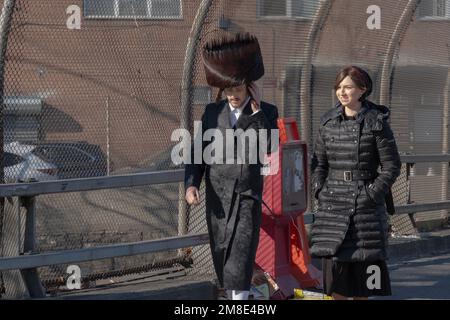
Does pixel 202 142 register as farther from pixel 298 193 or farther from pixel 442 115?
pixel 442 115

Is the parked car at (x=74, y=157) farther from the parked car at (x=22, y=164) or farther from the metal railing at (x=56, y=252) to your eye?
the metal railing at (x=56, y=252)

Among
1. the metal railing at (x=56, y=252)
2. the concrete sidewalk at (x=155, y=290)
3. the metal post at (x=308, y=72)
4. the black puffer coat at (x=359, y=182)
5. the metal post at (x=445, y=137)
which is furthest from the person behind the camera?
the metal post at (x=445, y=137)

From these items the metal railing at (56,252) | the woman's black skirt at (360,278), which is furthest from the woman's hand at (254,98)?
the metal railing at (56,252)

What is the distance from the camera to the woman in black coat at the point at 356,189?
7020 mm

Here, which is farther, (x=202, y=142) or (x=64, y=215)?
(x=64, y=215)

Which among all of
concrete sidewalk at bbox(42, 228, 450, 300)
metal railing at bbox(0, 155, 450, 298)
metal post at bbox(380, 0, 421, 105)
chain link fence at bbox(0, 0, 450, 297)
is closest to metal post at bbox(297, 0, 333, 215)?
chain link fence at bbox(0, 0, 450, 297)

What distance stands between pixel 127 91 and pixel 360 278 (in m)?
2.53

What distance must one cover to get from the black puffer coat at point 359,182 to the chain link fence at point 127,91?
6.05 ft

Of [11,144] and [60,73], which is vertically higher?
[60,73]

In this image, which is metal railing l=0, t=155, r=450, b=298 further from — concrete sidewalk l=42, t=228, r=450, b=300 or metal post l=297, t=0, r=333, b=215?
metal post l=297, t=0, r=333, b=215

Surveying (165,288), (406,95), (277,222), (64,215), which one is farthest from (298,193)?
(406,95)

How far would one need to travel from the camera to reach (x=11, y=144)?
745 cm

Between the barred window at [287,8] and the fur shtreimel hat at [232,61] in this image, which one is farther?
the barred window at [287,8]

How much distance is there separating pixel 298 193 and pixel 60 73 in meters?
2.14
